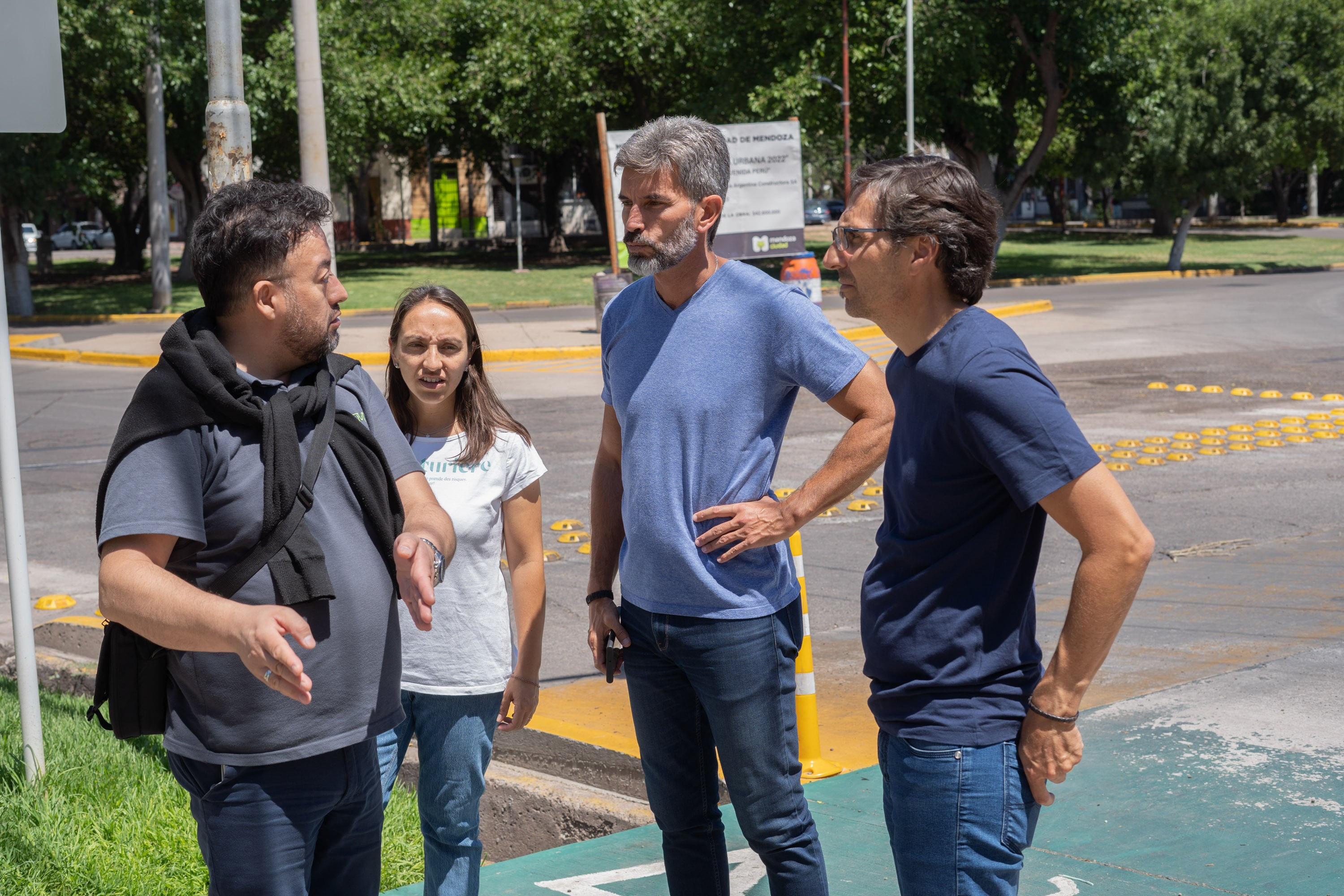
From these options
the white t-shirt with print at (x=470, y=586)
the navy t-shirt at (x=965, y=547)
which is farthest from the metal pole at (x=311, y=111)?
the navy t-shirt at (x=965, y=547)

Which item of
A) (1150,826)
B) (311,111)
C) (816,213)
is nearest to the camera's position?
(1150,826)

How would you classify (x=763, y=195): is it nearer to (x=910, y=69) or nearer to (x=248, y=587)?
(x=248, y=587)

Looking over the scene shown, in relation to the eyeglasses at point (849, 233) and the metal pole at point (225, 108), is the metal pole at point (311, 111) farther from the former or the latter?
the eyeglasses at point (849, 233)

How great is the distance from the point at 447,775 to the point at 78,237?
7414cm

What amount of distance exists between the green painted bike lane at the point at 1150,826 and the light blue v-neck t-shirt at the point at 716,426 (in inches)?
47.4

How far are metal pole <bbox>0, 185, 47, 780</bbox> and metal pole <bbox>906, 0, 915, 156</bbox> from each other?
78.9ft

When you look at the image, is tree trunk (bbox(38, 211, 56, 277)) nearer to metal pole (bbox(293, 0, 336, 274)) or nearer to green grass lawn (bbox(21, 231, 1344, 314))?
green grass lawn (bbox(21, 231, 1344, 314))

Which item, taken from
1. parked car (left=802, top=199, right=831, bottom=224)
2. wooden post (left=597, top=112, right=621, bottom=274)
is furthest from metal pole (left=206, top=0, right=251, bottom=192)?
parked car (left=802, top=199, right=831, bottom=224)

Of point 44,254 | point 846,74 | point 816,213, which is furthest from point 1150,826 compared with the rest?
point 816,213

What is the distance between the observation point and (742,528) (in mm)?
2949

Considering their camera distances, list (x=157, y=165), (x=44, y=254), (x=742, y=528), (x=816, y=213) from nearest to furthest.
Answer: (x=742, y=528)
(x=157, y=165)
(x=44, y=254)
(x=816, y=213)

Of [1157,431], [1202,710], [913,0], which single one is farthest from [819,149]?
[1202,710]

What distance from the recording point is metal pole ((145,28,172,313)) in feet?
82.3

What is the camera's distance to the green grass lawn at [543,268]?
29281mm
